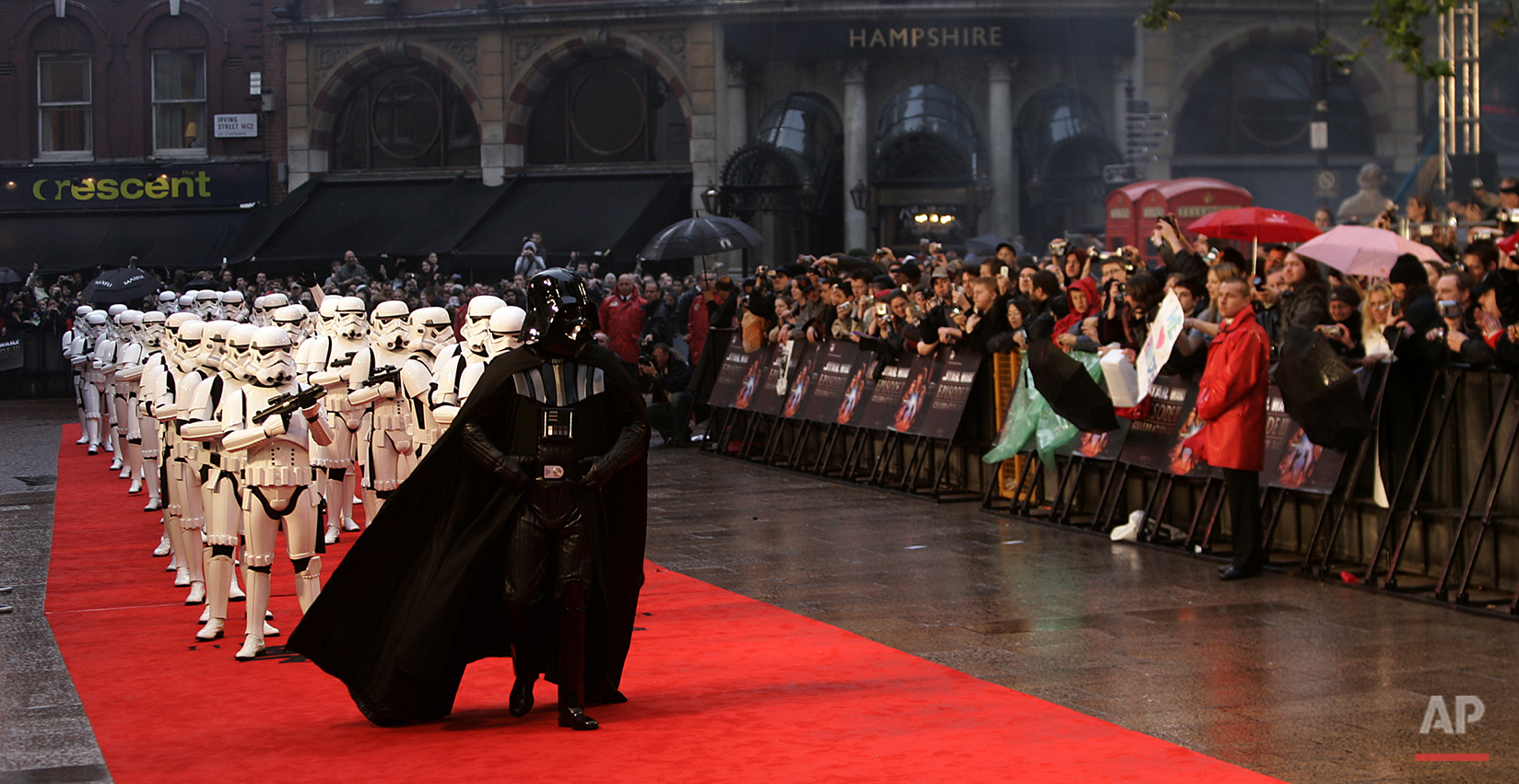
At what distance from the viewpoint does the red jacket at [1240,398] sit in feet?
36.2

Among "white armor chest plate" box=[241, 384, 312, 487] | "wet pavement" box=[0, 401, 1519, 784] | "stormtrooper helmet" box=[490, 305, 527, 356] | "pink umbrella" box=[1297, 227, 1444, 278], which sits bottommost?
"wet pavement" box=[0, 401, 1519, 784]

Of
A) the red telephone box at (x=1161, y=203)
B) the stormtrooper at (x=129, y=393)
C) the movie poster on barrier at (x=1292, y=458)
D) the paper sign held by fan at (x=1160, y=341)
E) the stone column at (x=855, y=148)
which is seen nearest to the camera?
the movie poster on barrier at (x=1292, y=458)

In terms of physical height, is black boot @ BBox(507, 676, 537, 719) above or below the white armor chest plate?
below

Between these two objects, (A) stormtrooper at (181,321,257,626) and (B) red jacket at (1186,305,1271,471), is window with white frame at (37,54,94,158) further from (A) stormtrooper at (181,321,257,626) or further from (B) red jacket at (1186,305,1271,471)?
(B) red jacket at (1186,305,1271,471)

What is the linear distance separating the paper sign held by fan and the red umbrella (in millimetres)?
2495

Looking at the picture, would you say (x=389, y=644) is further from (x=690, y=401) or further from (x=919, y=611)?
(x=690, y=401)

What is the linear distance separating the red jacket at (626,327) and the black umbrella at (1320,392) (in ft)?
37.5

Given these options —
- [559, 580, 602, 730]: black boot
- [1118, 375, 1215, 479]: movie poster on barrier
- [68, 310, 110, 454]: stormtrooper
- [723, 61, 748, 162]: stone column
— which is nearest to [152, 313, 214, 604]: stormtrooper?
[559, 580, 602, 730]: black boot

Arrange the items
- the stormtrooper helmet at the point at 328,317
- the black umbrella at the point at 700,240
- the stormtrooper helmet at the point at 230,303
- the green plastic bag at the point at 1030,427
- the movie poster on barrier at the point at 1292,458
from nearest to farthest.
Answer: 1. the movie poster on barrier at the point at 1292,458
2. the stormtrooper helmet at the point at 328,317
3. the green plastic bag at the point at 1030,427
4. the stormtrooper helmet at the point at 230,303
5. the black umbrella at the point at 700,240

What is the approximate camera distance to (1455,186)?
20062mm

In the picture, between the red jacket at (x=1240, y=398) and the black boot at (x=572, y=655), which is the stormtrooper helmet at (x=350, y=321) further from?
the red jacket at (x=1240, y=398)

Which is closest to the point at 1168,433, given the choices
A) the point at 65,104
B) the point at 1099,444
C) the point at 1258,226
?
the point at 1099,444

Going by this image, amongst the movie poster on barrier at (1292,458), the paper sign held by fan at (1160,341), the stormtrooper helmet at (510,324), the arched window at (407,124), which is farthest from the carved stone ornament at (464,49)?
the stormtrooper helmet at (510,324)

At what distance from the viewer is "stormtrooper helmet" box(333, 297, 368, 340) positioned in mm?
13305
